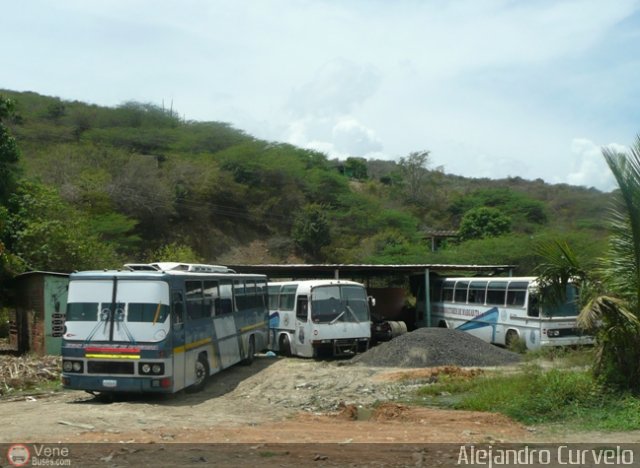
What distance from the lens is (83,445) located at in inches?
379

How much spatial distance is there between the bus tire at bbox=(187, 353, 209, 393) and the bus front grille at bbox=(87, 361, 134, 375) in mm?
2031

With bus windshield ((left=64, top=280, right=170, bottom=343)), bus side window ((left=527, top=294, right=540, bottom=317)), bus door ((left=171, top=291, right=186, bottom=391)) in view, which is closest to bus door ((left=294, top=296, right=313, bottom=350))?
bus side window ((left=527, top=294, right=540, bottom=317))

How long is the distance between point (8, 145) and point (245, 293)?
12634mm

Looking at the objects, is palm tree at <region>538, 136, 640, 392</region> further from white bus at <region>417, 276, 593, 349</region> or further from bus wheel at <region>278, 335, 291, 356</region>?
bus wheel at <region>278, 335, 291, 356</region>

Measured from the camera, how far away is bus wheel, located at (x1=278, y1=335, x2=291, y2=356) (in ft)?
76.2

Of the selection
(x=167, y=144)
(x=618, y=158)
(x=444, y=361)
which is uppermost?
(x=167, y=144)

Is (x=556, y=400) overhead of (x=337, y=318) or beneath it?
beneath

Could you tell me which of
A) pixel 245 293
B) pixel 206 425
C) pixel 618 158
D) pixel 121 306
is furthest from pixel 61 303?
pixel 618 158

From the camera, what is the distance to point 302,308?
22297mm

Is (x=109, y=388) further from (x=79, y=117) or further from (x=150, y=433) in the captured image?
(x=79, y=117)

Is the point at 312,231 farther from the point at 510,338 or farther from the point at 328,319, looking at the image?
the point at 328,319

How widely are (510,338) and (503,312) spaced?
3.13 feet

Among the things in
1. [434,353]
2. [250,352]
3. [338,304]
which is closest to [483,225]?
[338,304]

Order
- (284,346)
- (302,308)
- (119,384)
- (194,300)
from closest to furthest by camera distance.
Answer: (119,384) → (194,300) → (302,308) → (284,346)
